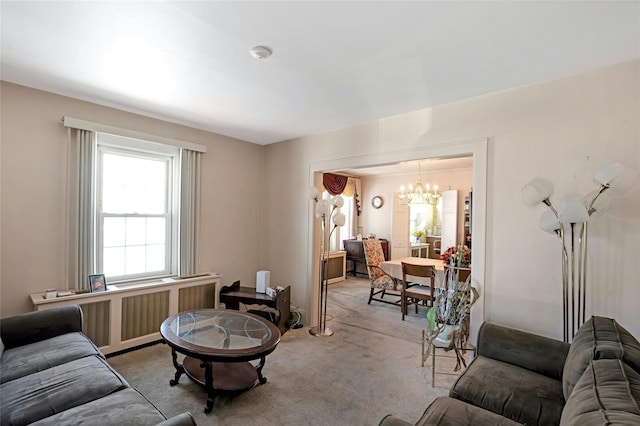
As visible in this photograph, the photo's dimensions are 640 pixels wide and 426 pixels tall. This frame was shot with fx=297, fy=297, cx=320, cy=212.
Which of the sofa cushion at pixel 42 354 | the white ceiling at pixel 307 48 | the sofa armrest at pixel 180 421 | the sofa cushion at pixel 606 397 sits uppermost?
the white ceiling at pixel 307 48

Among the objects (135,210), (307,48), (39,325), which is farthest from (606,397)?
(135,210)

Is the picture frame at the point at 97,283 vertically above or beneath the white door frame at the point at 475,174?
beneath

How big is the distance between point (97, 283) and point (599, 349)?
4.00m

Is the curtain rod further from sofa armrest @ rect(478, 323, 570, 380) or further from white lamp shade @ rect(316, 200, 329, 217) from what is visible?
sofa armrest @ rect(478, 323, 570, 380)

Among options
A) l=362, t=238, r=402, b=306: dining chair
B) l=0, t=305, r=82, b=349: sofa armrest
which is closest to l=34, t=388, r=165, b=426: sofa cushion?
l=0, t=305, r=82, b=349: sofa armrest

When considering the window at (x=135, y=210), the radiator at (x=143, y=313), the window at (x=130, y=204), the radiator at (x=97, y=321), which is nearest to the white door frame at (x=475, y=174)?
the window at (x=130, y=204)

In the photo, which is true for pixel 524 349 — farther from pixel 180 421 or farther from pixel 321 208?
pixel 321 208

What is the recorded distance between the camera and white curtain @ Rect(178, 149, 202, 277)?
12.4 feet

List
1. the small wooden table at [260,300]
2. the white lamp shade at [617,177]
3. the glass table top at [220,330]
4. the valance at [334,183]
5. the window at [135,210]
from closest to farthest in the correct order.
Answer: the white lamp shade at [617,177]
the glass table top at [220,330]
the window at [135,210]
the small wooden table at [260,300]
the valance at [334,183]

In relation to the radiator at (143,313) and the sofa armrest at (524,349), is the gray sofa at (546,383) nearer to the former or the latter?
the sofa armrest at (524,349)

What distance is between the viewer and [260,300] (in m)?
3.69

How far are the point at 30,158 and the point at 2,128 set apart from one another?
298 millimetres

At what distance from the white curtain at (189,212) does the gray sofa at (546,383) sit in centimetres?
316

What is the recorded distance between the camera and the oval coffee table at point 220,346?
218cm
